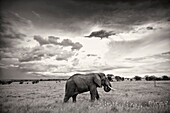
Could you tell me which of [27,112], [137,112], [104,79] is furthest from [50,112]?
[104,79]

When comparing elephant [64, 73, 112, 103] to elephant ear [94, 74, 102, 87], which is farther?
elephant ear [94, 74, 102, 87]

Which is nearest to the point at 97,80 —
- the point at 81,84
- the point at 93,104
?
the point at 81,84

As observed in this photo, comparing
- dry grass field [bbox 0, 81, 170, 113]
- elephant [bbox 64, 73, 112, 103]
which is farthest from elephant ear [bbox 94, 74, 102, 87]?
dry grass field [bbox 0, 81, 170, 113]

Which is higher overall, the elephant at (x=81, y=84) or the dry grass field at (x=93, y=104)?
the elephant at (x=81, y=84)

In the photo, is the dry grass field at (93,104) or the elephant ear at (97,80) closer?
the dry grass field at (93,104)

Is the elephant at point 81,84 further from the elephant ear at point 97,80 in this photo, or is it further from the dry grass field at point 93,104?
the dry grass field at point 93,104

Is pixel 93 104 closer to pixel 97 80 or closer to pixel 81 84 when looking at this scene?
pixel 81 84

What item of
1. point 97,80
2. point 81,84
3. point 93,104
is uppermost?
point 97,80

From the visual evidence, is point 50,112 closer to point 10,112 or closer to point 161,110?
point 10,112

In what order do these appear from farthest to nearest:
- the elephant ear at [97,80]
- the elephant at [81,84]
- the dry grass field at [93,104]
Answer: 1. the elephant ear at [97,80]
2. the elephant at [81,84]
3. the dry grass field at [93,104]

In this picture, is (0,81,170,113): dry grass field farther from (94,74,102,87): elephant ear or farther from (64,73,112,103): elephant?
(94,74,102,87): elephant ear

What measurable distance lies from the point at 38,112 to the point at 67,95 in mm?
3431

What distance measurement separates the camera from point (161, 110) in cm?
771

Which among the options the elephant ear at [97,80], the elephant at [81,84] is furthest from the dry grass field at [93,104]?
the elephant ear at [97,80]
